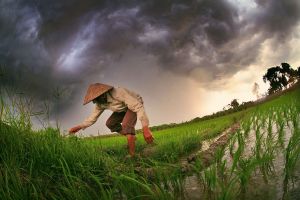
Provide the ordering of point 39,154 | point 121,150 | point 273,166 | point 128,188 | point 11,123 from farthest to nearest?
point 121,150 < point 11,123 < point 39,154 < point 273,166 < point 128,188

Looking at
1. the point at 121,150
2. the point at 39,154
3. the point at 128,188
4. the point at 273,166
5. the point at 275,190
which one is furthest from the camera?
the point at 121,150

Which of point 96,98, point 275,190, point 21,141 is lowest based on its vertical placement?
point 275,190

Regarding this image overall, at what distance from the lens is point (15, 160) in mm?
3764

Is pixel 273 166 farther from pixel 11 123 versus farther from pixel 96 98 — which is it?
pixel 96 98

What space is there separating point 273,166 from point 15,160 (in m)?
2.39

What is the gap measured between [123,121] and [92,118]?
618 millimetres

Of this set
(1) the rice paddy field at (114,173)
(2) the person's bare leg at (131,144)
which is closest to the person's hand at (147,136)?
(2) the person's bare leg at (131,144)

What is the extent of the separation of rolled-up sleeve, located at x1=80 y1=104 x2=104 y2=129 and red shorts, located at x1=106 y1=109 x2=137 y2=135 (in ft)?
1.49

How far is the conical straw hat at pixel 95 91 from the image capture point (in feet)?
23.5

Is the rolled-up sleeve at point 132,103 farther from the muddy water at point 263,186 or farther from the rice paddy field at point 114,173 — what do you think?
the muddy water at point 263,186

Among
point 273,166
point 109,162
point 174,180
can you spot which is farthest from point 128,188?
point 273,166

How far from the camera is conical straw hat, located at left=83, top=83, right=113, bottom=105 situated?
23.5 ft

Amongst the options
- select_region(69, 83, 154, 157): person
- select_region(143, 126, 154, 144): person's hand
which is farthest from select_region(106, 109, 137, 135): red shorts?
select_region(143, 126, 154, 144): person's hand

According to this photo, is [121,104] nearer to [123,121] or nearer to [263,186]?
[123,121]
